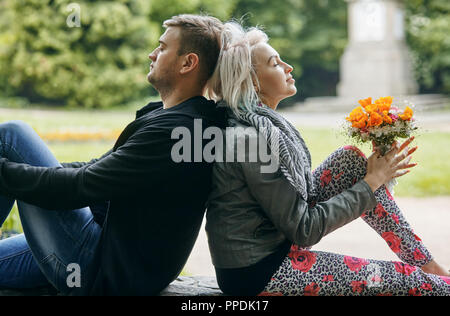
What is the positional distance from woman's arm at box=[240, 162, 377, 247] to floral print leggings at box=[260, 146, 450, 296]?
7.0 inches

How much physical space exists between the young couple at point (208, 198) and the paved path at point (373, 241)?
7.09 ft

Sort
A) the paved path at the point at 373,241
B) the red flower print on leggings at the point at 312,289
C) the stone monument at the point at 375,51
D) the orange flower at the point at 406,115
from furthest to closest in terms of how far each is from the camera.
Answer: the stone monument at the point at 375,51 → the paved path at the point at 373,241 → the orange flower at the point at 406,115 → the red flower print on leggings at the point at 312,289

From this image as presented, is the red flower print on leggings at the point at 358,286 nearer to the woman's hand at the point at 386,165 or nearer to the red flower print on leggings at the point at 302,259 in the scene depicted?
the red flower print on leggings at the point at 302,259

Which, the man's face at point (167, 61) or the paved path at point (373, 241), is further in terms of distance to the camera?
the paved path at point (373, 241)

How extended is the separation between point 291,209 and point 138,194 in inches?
23.5

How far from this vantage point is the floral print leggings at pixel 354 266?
2316 millimetres

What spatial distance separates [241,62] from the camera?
2.35 metres

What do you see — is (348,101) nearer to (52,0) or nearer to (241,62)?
(52,0)

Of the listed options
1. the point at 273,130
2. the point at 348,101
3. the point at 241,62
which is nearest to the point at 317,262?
the point at 273,130

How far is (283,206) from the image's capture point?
2.15 meters

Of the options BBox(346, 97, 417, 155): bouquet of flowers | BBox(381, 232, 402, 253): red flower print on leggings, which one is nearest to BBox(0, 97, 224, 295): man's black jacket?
BBox(346, 97, 417, 155): bouquet of flowers

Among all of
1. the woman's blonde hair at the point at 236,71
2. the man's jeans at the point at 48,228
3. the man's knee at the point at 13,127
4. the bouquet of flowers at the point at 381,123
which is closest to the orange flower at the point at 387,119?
the bouquet of flowers at the point at 381,123

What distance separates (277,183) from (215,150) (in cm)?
29

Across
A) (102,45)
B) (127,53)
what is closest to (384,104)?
(127,53)
